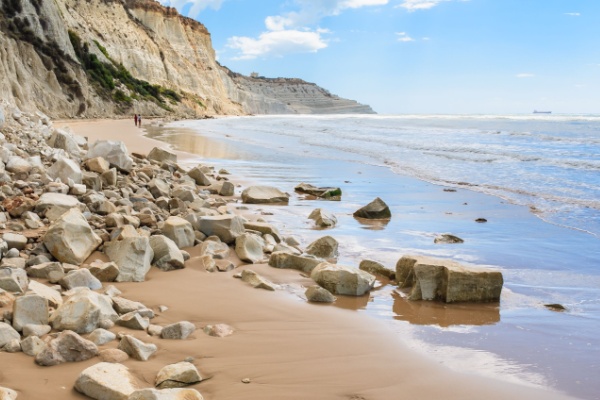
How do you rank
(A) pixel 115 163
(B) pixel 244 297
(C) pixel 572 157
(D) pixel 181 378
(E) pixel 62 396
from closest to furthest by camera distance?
(E) pixel 62 396 → (D) pixel 181 378 → (B) pixel 244 297 → (A) pixel 115 163 → (C) pixel 572 157

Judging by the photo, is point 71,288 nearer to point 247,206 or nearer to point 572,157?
point 247,206

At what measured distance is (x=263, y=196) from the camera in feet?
31.0

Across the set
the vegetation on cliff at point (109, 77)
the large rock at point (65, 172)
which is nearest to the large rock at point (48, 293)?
the large rock at point (65, 172)

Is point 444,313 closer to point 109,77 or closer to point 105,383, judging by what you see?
point 105,383

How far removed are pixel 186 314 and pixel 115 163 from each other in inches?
209

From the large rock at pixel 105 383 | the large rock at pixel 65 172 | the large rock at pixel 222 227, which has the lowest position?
the large rock at pixel 105 383

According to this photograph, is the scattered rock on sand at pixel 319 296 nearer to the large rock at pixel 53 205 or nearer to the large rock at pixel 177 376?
the large rock at pixel 177 376

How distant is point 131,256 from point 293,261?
1.56m

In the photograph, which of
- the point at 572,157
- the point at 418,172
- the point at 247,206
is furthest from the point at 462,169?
the point at 247,206

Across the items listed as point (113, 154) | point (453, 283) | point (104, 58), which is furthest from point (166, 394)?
point (104, 58)

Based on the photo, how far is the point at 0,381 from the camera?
105 inches

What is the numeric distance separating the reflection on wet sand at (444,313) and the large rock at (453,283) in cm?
8

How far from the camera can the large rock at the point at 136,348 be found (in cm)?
307

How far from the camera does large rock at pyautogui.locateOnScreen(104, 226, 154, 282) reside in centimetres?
464
